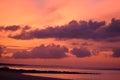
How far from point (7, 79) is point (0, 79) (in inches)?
34.1

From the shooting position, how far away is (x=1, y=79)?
26.1 meters

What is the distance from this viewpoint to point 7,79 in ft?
87.7

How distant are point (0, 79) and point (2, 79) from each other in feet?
1.10

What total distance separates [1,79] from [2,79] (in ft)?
0.74

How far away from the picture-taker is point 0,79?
26016mm

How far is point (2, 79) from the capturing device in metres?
26.3

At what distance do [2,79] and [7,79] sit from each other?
0.55m

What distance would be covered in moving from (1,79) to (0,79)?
0.12 meters

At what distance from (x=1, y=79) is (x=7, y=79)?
75 centimetres
